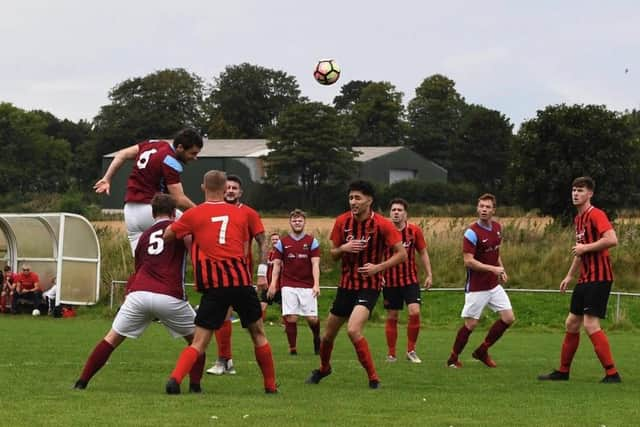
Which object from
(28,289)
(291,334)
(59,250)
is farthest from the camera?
(59,250)

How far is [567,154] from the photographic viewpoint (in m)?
42.7

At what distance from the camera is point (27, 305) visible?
29.0m

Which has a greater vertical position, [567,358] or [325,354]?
[325,354]

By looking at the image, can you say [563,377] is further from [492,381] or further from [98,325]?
[98,325]

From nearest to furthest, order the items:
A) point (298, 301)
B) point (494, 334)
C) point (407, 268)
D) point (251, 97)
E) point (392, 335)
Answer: point (494, 334)
point (392, 335)
point (407, 268)
point (298, 301)
point (251, 97)

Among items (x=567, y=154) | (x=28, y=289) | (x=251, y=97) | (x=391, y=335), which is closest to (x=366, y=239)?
(x=391, y=335)

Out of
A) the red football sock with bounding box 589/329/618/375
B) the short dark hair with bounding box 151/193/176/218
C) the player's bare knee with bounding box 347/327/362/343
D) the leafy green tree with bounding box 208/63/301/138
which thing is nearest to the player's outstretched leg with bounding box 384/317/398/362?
the red football sock with bounding box 589/329/618/375

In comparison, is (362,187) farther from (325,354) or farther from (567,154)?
(567,154)

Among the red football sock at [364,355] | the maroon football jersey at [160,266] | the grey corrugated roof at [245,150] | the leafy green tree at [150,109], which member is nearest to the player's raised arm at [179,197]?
the maroon football jersey at [160,266]

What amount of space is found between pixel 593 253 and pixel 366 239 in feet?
8.93

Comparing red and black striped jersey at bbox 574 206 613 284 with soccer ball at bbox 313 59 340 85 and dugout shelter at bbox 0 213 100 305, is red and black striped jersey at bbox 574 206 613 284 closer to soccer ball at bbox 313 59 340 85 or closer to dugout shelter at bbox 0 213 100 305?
soccer ball at bbox 313 59 340 85

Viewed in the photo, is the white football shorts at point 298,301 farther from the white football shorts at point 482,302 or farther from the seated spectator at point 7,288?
the seated spectator at point 7,288

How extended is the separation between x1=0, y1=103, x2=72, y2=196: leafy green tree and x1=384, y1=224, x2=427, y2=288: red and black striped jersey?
279ft

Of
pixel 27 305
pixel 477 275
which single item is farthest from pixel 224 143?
pixel 477 275
